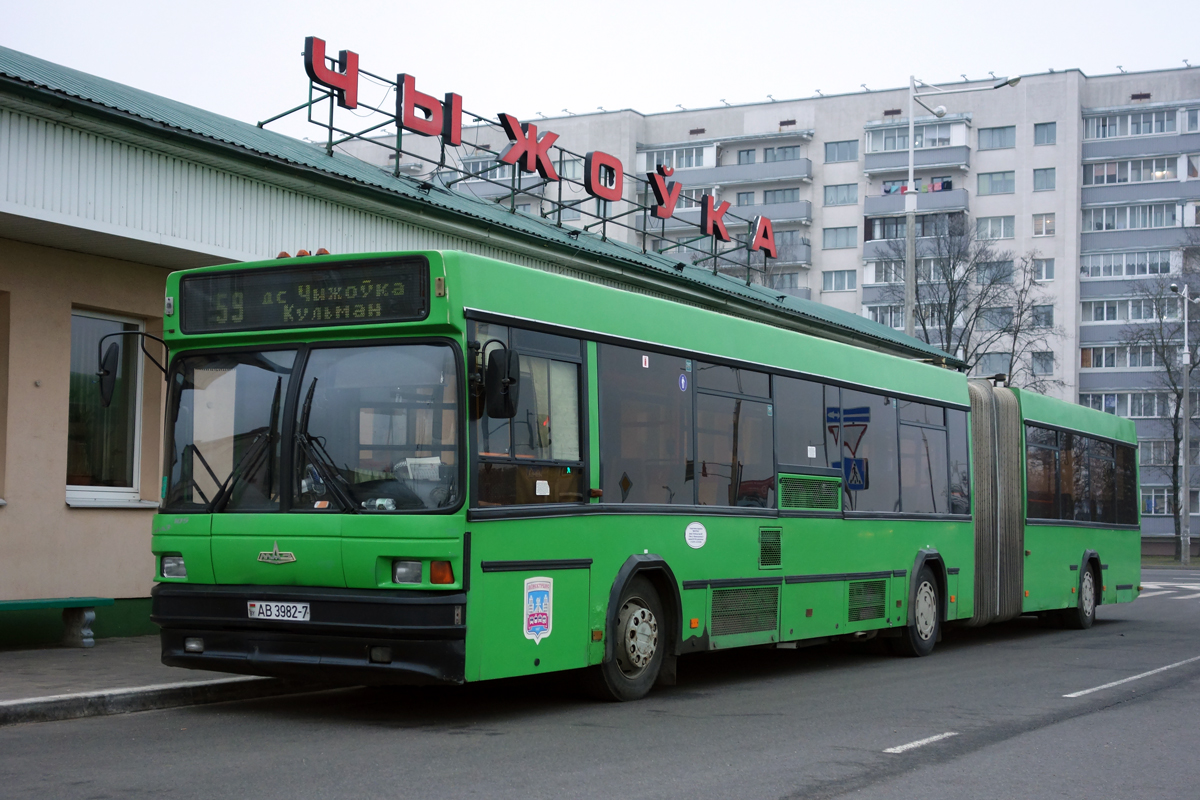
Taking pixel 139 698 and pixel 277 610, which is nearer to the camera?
pixel 277 610

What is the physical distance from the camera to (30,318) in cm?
1299

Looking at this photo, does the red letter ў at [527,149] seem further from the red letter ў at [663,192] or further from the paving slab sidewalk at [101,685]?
the paving slab sidewalk at [101,685]

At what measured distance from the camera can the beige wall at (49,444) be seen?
12.8m

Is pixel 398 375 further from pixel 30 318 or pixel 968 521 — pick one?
pixel 968 521

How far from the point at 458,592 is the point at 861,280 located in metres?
75.0

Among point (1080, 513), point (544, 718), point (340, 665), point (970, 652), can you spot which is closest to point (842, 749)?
point (544, 718)

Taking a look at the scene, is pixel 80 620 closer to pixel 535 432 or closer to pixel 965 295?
pixel 535 432

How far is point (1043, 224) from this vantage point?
7650cm

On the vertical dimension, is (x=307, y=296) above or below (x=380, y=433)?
above

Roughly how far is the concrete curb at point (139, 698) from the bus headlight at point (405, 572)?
2.42 metres

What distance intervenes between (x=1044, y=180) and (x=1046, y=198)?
1062 mm

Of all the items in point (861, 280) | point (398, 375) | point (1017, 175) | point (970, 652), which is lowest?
point (970, 652)

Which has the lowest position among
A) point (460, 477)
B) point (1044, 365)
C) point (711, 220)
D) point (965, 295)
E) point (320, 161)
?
point (460, 477)

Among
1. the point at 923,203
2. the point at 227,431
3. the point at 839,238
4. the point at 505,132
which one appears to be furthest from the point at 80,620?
the point at 839,238
